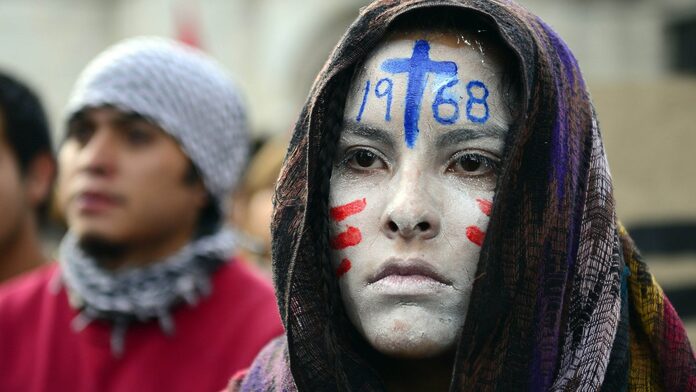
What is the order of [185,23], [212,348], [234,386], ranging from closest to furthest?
[234,386]
[212,348]
[185,23]

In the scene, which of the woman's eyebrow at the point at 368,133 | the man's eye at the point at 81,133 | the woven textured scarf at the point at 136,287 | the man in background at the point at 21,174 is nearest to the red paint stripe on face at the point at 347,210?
the woman's eyebrow at the point at 368,133

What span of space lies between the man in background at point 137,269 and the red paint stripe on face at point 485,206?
4.67ft

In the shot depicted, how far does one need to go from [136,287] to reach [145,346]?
0.20 m

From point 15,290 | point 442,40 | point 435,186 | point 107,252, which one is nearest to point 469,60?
point 442,40

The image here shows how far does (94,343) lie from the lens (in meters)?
3.26

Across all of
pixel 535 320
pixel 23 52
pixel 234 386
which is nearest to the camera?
pixel 535 320

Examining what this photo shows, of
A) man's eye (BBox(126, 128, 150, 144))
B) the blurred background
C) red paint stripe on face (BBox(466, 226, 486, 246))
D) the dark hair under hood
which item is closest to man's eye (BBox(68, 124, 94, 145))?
man's eye (BBox(126, 128, 150, 144))

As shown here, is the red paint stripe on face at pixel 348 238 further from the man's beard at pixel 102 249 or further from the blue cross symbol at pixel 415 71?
the man's beard at pixel 102 249

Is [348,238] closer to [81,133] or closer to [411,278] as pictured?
[411,278]

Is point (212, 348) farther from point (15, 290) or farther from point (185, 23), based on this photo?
point (185, 23)

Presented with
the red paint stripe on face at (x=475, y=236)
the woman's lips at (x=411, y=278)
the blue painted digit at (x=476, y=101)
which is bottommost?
the woman's lips at (x=411, y=278)

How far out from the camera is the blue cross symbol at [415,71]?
1912mm

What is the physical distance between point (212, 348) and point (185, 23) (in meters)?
14.3

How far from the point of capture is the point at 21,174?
4203 millimetres
